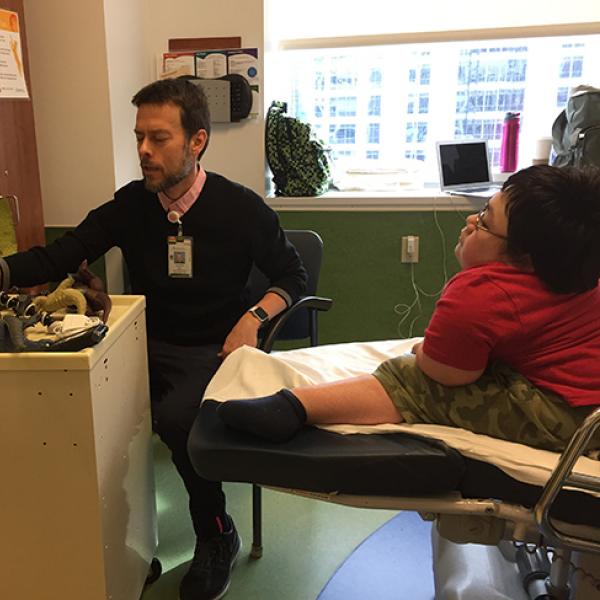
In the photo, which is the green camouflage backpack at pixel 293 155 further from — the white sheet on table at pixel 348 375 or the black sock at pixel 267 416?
the black sock at pixel 267 416

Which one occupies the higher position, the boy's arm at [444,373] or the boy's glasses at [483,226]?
the boy's glasses at [483,226]

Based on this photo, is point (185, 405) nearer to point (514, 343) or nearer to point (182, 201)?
point (182, 201)

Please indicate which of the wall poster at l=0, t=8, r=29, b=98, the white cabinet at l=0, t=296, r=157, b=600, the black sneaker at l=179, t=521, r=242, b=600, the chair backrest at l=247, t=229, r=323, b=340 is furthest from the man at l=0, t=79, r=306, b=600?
the wall poster at l=0, t=8, r=29, b=98

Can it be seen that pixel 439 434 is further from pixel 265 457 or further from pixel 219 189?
pixel 219 189

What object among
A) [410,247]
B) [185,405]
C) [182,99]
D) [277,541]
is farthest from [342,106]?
[277,541]

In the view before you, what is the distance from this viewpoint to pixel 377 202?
2521 millimetres

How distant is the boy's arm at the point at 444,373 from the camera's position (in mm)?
1053

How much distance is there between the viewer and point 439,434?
1056 mm

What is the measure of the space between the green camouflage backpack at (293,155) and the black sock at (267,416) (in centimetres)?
157

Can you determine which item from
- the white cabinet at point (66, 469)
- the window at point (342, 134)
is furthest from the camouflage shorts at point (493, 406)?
the window at point (342, 134)

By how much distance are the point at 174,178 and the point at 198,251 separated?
0.66 ft

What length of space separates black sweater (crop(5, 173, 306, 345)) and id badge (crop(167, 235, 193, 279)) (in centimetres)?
2

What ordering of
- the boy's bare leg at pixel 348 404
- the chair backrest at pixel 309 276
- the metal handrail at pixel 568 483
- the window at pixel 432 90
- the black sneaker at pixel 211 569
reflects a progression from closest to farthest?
the metal handrail at pixel 568 483
the boy's bare leg at pixel 348 404
the black sneaker at pixel 211 569
the chair backrest at pixel 309 276
the window at pixel 432 90

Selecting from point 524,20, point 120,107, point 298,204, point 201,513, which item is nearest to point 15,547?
point 201,513
